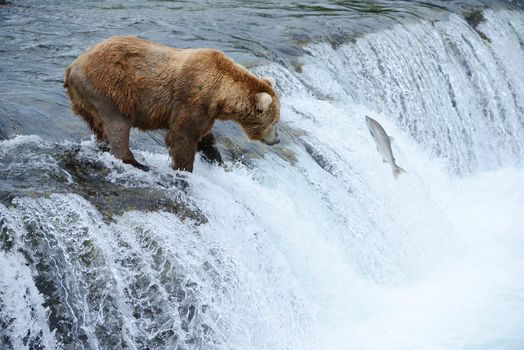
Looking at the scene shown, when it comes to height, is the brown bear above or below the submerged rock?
above

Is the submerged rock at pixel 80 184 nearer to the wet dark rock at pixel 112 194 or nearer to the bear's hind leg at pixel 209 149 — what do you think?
the wet dark rock at pixel 112 194

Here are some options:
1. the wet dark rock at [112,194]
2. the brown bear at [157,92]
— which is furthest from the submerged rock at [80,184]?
the brown bear at [157,92]

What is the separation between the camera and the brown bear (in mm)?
5281

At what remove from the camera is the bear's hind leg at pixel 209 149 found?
19.6 feet

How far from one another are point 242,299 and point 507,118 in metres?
8.04

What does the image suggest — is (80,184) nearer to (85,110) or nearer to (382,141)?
(85,110)

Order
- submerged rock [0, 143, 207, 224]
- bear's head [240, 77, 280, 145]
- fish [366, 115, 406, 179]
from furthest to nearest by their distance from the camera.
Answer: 1. fish [366, 115, 406, 179]
2. bear's head [240, 77, 280, 145]
3. submerged rock [0, 143, 207, 224]

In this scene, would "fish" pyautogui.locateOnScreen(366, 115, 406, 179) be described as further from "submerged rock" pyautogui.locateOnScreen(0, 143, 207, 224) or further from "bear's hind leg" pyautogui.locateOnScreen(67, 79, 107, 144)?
"bear's hind leg" pyautogui.locateOnScreen(67, 79, 107, 144)

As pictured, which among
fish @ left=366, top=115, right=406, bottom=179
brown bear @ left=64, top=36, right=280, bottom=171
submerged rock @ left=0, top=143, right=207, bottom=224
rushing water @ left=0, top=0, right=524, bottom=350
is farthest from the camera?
fish @ left=366, top=115, right=406, bottom=179

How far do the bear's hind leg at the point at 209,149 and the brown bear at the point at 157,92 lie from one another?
0.52m

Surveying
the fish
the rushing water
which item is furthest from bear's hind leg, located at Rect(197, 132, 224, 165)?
the fish

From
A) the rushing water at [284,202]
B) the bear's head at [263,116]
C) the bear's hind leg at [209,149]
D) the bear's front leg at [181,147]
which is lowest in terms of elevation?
the rushing water at [284,202]

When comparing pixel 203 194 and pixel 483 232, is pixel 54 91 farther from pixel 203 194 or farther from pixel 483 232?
pixel 483 232

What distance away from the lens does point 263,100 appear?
5383 millimetres
